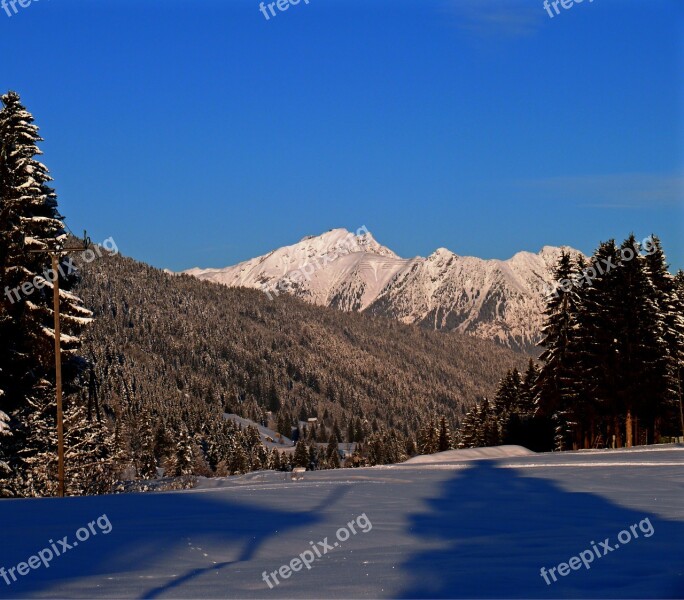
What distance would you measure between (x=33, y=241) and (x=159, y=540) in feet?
58.4

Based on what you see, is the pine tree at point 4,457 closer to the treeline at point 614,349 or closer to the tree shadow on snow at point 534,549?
the tree shadow on snow at point 534,549

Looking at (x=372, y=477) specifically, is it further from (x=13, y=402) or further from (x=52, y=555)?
(x=52, y=555)

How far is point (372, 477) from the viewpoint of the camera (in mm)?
25656

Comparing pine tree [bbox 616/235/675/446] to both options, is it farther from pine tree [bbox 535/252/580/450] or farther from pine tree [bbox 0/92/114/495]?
pine tree [bbox 0/92/114/495]

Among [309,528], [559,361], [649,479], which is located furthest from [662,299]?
[309,528]

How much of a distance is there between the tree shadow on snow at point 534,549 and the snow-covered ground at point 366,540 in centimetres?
3

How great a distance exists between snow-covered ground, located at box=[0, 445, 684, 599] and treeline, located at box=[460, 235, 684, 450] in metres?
27.1

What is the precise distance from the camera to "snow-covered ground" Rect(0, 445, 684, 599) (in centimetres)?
998

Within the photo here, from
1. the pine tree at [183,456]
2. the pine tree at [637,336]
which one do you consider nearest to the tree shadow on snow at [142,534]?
the pine tree at [637,336]

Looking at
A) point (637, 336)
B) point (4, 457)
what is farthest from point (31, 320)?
point (637, 336)

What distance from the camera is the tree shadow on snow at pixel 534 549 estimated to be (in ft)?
31.8

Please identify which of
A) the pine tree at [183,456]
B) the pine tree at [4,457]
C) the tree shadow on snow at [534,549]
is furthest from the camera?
the pine tree at [183,456]

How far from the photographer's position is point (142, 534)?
534 inches

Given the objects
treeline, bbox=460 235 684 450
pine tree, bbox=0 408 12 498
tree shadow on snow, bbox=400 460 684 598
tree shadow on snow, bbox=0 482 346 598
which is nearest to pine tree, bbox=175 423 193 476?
treeline, bbox=460 235 684 450
